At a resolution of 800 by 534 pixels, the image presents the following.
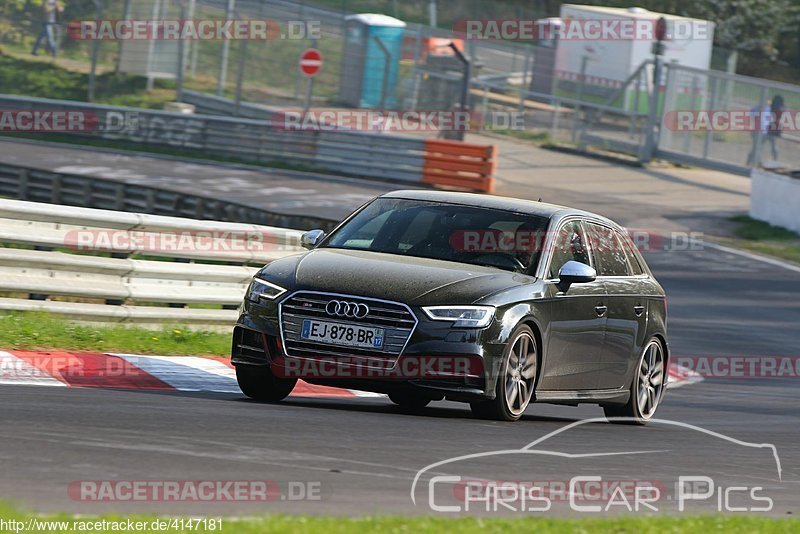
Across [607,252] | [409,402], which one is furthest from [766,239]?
[409,402]

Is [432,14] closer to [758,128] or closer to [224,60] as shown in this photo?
[224,60]

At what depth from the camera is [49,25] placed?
124ft

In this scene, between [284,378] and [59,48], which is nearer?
[284,378]

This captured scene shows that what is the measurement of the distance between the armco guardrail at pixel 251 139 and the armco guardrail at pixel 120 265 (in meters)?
19.1

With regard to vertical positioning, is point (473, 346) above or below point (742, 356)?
above

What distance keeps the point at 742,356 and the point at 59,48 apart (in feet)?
84.5

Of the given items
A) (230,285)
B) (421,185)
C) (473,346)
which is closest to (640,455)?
(473,346)

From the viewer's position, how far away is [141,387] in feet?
31.2

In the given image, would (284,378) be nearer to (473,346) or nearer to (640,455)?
(473,346)

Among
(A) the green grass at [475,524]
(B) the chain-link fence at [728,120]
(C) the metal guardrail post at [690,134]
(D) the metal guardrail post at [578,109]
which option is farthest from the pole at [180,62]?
(A) the green grass at [475,524]

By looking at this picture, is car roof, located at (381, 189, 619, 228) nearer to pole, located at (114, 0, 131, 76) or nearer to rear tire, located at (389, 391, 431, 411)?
rear tire, located at (389, 391, 431, 411)

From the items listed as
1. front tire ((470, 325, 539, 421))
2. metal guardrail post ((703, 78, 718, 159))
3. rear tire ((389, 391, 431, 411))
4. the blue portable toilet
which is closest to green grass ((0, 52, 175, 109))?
the blue portable toilet

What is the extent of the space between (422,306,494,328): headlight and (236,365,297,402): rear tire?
1082 millimetres

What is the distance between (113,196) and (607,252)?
1473 centimetres
